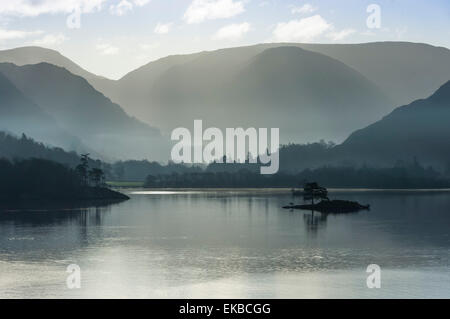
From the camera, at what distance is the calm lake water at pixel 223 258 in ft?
263

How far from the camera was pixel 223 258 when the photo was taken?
108375 millimetres

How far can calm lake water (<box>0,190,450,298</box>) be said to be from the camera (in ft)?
263

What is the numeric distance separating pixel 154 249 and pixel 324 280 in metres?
42.9

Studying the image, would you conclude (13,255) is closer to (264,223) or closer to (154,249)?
(154,249)

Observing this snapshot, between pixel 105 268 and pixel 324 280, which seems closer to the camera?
pixel 324 280

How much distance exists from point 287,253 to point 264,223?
66886 millimetres

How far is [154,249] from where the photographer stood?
12119cm

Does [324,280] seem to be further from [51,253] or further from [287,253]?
[51,253]

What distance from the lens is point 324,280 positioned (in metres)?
86.8
